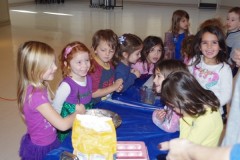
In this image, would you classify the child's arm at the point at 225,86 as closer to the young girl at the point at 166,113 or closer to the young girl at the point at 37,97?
→ the young girl at the point at 166,113

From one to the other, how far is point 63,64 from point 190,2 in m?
14.4

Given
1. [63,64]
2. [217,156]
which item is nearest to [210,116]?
[217,156]

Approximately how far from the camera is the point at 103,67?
2.58 meters

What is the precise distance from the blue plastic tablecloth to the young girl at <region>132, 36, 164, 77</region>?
0.94 metres

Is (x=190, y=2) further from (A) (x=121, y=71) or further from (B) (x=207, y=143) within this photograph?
(B) (x=207, y=143)

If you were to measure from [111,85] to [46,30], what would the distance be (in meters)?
6.32

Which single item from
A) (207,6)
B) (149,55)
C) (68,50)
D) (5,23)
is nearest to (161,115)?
(68,50)

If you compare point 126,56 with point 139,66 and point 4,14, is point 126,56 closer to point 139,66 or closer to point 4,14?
point 139,66

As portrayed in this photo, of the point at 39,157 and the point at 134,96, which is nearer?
the point at 39,157

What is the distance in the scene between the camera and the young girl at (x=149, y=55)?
10.5ft

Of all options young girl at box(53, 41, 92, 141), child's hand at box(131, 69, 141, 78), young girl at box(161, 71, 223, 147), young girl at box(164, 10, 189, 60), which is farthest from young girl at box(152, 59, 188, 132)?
young girl at box(164, 10, 189, 60)

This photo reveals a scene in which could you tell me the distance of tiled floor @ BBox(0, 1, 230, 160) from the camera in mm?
3281

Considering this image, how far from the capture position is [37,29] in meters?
8.50

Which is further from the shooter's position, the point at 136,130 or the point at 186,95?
the point at 136,130
